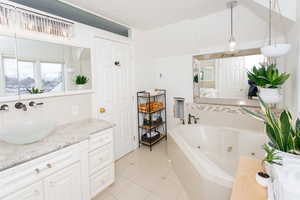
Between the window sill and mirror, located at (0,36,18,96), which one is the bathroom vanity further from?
mirror, located at (0,36,18,96)

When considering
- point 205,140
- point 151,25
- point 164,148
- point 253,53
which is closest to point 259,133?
point 205,140

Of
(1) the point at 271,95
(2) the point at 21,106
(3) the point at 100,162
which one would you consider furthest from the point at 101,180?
(1) the point at 271,95

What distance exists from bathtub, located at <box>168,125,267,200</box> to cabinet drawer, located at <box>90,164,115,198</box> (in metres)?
0.97

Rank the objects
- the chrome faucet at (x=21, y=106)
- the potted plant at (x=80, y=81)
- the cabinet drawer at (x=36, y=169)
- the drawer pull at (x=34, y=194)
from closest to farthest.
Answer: the cabinet drawer at (x=36, y=169), the drawer pull at (x=34, y=194), the chrome faucet at (x=21, y=106), the potted plant at (x=80, y=81)

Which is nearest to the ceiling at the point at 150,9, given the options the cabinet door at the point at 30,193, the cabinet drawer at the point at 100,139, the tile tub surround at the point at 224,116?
the tile tub surround at the point at 224,116

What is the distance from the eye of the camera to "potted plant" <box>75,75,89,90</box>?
2045mm

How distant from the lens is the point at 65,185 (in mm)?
1400

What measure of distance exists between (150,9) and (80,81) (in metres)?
1.47

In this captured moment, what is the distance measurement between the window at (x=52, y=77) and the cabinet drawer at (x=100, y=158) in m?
0.93

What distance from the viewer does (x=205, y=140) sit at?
2580mm

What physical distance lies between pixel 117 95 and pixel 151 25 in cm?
146

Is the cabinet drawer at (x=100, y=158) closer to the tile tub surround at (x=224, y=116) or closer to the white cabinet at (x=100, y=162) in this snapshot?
the white cabinet at (x=100, y=162)

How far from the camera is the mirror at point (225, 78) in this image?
2273mm

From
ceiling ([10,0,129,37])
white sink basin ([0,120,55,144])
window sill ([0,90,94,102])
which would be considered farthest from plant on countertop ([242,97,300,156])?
ceiling ([10,0,129,37])
